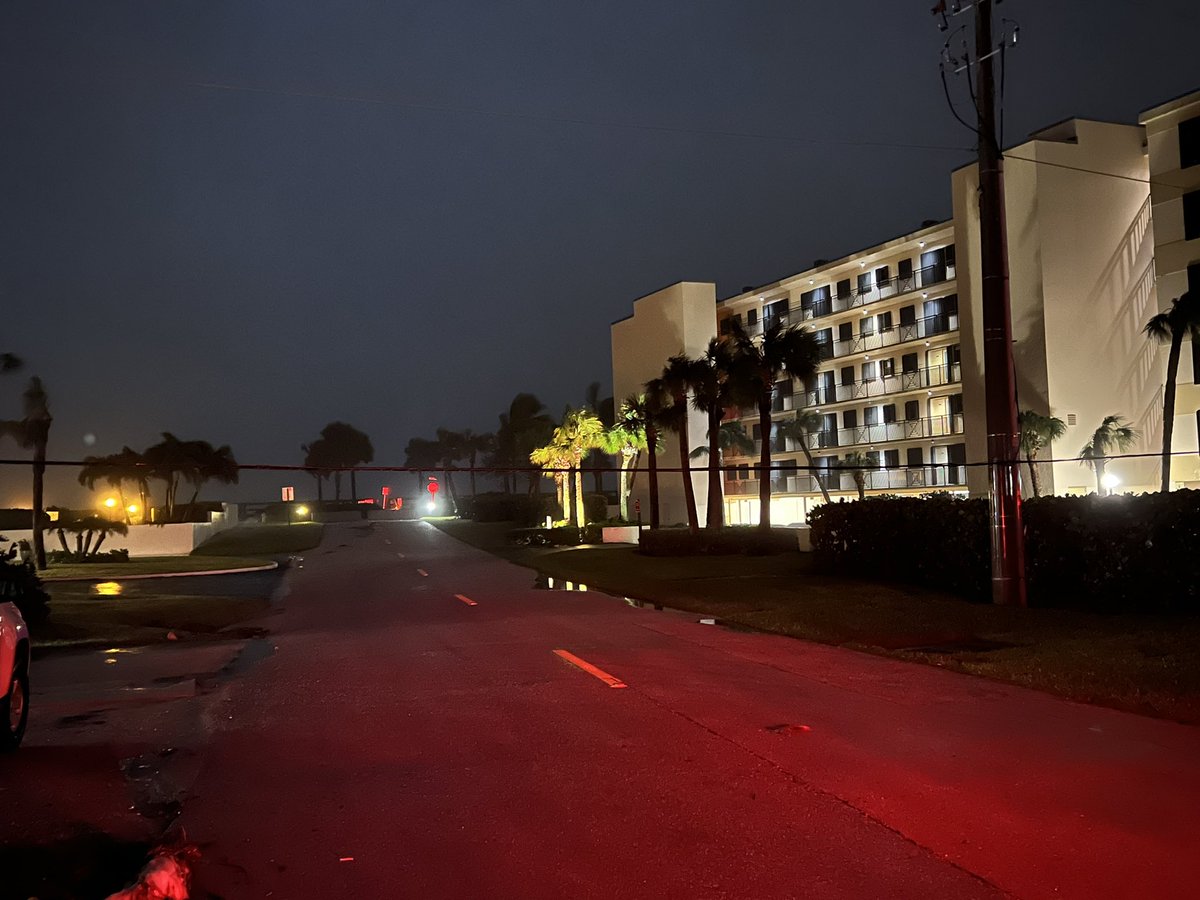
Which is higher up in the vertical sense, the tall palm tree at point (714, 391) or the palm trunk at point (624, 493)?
the tall palm tree at point (714, 391)

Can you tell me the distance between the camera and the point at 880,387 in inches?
2093

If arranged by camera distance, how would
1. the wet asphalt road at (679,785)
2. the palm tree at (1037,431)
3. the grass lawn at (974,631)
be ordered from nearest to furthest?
the wet asphalt road at (679,785), the grass lawn at (974,631), the palm tree at (1037,431)

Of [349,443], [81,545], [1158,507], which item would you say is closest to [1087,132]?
[1158,507]

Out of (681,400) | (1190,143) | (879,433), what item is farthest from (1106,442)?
(681,400)

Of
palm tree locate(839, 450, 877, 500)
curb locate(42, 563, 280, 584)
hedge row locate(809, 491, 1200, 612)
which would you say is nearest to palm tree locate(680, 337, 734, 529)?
palm tree locate(839, 450, 877, 500)

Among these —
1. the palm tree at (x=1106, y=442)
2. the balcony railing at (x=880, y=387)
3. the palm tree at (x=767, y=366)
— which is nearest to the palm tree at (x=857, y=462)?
the balcony railing at (x=880, y=387)

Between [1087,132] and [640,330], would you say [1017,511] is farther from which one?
[640,330]

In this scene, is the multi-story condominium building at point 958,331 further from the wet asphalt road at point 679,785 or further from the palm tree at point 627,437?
the wet asphalt road at point 679,785

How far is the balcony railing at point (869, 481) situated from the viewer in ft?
157

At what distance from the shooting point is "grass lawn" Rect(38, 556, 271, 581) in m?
33.1

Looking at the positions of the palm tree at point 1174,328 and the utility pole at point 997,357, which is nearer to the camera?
the utility pole at point 997,357

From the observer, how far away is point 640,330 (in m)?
63.6

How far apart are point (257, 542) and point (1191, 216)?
4503 centimetres

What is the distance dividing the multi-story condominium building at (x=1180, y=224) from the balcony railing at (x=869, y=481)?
9452mm
